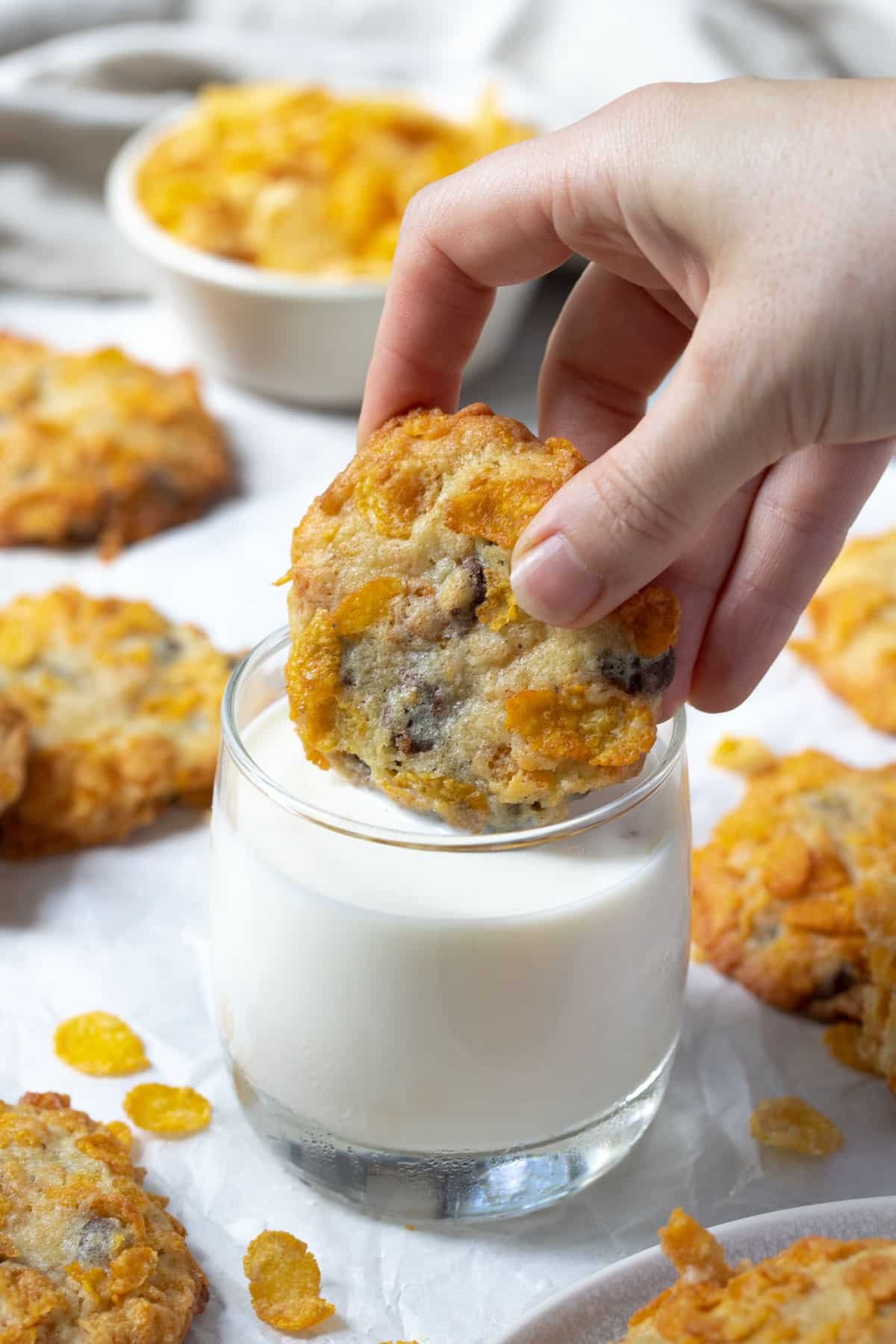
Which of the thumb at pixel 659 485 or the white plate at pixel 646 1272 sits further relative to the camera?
the white plate at pixel 646 1272

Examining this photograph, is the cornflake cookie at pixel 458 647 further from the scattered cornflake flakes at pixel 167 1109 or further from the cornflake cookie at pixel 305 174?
the cornflake cookie at pixel 305 174

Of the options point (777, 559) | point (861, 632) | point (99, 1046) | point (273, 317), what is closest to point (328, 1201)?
point (99, 1046)

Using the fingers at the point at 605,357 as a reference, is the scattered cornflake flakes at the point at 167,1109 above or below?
below

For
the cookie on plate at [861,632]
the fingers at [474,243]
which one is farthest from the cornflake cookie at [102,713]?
the cookie on plate at [861,632]

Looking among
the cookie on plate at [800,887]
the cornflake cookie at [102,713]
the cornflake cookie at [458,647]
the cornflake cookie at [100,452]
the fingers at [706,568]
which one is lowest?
the cornflake cookie at [100,452]

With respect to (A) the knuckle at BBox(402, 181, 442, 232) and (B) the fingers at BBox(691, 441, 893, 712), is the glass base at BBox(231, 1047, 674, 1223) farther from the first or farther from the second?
(A) the knuckle at BBox(402, 181, 442, 232)

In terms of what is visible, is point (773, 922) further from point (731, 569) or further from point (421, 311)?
point (421, 311)

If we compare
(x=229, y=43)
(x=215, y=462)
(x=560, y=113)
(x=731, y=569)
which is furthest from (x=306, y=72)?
(x=731, y=569)
